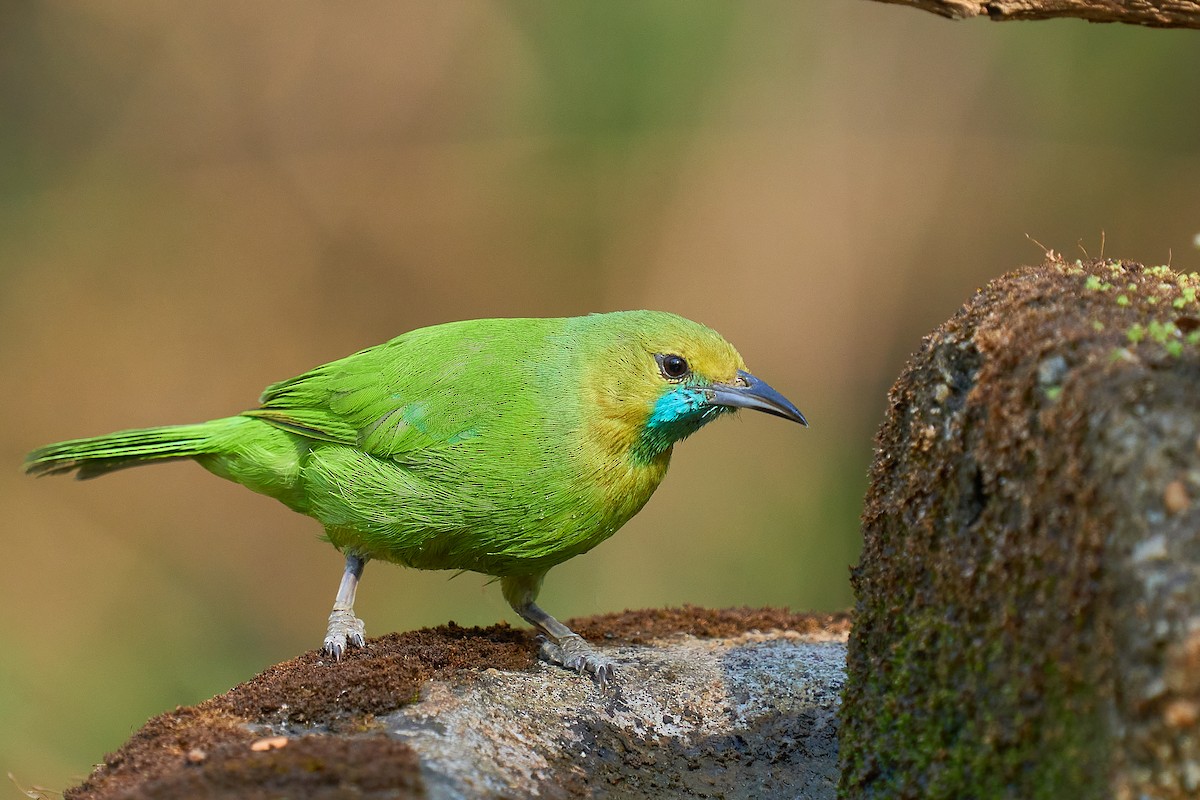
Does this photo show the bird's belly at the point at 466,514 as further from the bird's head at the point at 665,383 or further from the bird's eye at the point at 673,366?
the bird's eye at the point at 673,366

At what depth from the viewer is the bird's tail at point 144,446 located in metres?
4.90

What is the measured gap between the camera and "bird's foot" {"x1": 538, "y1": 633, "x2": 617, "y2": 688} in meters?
3.85

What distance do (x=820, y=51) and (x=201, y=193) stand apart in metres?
4.68

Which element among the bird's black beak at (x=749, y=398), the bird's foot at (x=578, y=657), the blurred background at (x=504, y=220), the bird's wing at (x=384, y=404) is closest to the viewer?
the bird's foot at (x=578, y=657)

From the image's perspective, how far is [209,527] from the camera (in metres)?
8.75

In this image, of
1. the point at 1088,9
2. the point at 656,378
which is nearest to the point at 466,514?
the point at 656,378

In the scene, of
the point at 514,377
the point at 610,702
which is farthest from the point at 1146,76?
the point at 610,702

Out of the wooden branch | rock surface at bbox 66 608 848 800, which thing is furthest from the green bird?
the wooden branch

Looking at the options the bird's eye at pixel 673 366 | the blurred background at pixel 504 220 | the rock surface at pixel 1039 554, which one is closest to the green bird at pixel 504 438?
the bird's eye at pixel 673 366

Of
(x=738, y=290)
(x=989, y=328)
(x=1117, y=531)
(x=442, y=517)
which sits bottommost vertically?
(x=442, y=517)

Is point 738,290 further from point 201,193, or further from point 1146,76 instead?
point 201,193

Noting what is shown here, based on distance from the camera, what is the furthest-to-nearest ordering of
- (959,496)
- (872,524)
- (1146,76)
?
(1146,76) < (872,524) < (959,496)

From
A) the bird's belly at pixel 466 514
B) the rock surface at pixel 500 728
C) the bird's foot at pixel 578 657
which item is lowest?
the rock surface at pixel 500 728

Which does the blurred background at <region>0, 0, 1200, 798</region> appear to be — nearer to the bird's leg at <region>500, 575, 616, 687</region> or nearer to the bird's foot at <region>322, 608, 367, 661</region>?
the bird's leg at <region>500, 575, 616, 687</region>
